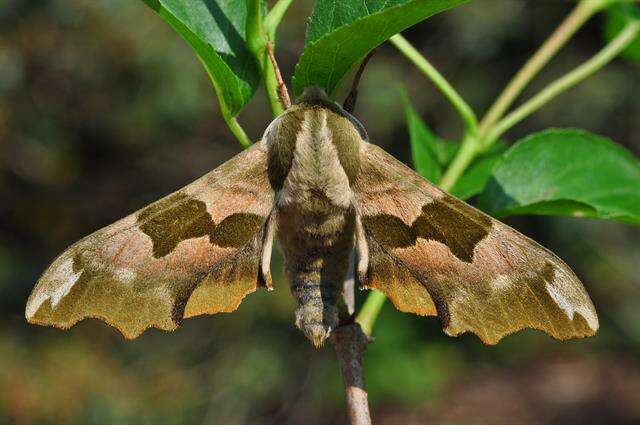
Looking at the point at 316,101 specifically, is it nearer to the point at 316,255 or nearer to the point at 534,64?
the point at 316,255

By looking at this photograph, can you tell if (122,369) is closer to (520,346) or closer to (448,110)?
(448,110)

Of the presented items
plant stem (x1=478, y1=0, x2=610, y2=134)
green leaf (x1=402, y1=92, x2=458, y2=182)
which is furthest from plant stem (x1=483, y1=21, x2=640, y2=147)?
green leaf (x1=402, y1=92, x2=458, y2=182)

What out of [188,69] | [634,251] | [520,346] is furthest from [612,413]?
[188,69]

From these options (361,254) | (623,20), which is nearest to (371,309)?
(361,254)

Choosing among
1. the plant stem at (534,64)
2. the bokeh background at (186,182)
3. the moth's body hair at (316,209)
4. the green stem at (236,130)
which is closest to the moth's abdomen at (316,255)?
the moth's body hair at (316,209)

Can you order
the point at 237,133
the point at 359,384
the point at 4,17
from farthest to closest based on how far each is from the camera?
the point at 4,17 < the point at 237,133 < the point at 359,384

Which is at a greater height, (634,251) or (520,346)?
(634,251)

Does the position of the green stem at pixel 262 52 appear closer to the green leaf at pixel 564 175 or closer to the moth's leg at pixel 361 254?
the moth's leg at pixel 361 254
